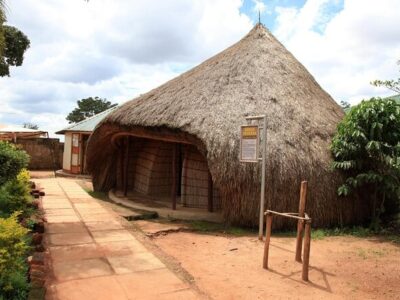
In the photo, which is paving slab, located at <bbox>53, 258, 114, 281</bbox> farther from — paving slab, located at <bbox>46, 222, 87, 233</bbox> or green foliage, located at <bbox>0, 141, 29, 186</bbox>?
green foliage, located at <bbox>0, 141, 29, 186</bbox>

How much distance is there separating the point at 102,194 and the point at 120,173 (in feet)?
2.79

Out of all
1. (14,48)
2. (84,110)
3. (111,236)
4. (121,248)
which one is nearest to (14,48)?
(14,48)

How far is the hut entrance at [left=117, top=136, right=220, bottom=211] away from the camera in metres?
9.16

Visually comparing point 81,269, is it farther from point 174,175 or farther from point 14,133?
point 14,133

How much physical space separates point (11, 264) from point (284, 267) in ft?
11.5

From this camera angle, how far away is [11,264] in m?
3.85

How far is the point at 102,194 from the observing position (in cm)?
1175

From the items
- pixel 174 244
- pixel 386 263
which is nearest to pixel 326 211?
pixel 386 263

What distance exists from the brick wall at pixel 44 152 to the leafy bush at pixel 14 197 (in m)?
13.3

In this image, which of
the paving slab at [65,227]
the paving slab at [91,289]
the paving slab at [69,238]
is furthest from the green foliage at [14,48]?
the paving slab at [91,289]

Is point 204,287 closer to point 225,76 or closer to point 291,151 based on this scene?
point 291,151

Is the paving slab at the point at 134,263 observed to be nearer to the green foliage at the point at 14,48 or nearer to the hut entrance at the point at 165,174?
the hut entrance at the point at 165,174

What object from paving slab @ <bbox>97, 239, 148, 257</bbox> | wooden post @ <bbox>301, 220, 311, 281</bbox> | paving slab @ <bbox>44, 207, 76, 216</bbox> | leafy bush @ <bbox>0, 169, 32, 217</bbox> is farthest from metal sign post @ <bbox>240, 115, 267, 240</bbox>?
leafy bush @ <bbox>0, 169, 32, 217</bbox>

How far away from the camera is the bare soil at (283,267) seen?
15.1 feet
